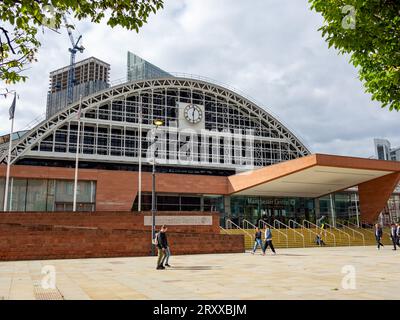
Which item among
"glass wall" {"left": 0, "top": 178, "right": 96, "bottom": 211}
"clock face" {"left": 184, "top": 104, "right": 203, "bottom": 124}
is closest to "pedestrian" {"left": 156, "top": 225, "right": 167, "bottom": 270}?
"glass wall" {"left": 0, "top": 178, "right": 96, "bottom": 211}

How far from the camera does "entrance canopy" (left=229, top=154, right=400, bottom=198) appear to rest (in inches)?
1199

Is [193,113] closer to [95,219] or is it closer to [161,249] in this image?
[95,219]

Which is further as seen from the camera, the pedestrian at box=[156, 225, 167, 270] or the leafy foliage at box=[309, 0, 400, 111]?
the pedestrian at box=[156, 225, 167, 270]

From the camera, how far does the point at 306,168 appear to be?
3020cm

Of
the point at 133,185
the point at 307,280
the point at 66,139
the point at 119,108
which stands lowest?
the point at 307,280

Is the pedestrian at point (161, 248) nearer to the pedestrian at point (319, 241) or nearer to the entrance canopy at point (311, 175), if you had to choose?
the entrance canopy at point (311, 175)

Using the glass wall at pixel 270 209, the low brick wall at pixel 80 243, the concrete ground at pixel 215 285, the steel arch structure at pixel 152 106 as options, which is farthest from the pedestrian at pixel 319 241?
the steel arch structure at pixel 152 106

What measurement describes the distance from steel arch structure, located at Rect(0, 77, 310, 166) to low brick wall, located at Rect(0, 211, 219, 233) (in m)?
15.3

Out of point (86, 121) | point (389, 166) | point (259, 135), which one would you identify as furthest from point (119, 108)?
point (389, 166)

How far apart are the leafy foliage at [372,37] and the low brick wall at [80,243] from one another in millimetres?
15592

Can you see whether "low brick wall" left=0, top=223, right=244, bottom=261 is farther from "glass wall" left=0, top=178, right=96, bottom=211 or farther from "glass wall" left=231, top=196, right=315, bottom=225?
"glass wall" left=231, top=196, right=315, bottom=225
